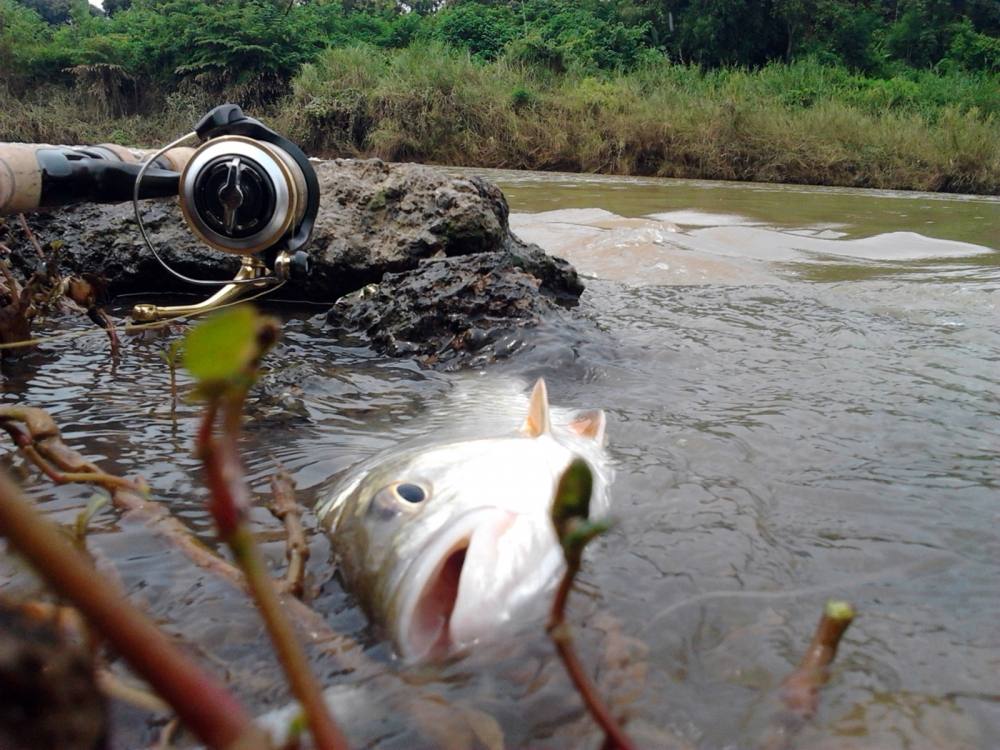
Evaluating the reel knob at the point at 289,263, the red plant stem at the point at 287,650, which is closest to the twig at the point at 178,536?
the red plant stem at the point at 287,650

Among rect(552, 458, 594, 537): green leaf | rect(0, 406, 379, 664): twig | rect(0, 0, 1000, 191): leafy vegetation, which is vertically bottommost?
rect(0, 406, 379, 664): twig

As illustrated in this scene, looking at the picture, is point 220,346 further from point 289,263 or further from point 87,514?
point 289,263

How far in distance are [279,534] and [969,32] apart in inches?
1706

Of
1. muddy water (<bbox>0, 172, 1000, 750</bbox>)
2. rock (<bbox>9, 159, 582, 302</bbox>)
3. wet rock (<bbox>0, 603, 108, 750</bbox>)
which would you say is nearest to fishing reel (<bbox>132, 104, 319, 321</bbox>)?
muddy water (<bbox>0, 172, 1000, 750</bbox>)

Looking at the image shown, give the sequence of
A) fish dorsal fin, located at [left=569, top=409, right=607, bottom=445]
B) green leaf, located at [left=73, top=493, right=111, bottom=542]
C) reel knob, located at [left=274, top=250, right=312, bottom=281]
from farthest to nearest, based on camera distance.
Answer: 1. reel knob, located at [left=274, top=250, right=312, bottom=281]
2. fish dorsal fin, located at [left=569, top=409, right=607, bottom=445]
3. green leaf, located at [left=73, top=493, right=111, bottom=542]

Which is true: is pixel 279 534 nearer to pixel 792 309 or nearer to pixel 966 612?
pixel 966 612

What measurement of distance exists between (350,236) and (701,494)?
10.8 feet

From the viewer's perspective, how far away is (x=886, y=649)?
1.75m

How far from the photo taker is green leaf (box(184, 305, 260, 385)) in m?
0.46

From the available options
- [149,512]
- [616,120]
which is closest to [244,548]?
[149,512]

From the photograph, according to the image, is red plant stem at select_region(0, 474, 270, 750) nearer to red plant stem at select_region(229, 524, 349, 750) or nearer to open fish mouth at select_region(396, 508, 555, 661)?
red plant stem at select_region(229, 524, 349, 750)

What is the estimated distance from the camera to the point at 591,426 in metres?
2.95

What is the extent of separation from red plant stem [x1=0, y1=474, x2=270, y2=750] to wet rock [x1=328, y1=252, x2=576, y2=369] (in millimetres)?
3524

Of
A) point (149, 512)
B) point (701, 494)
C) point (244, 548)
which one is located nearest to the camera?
point (244, 548)
